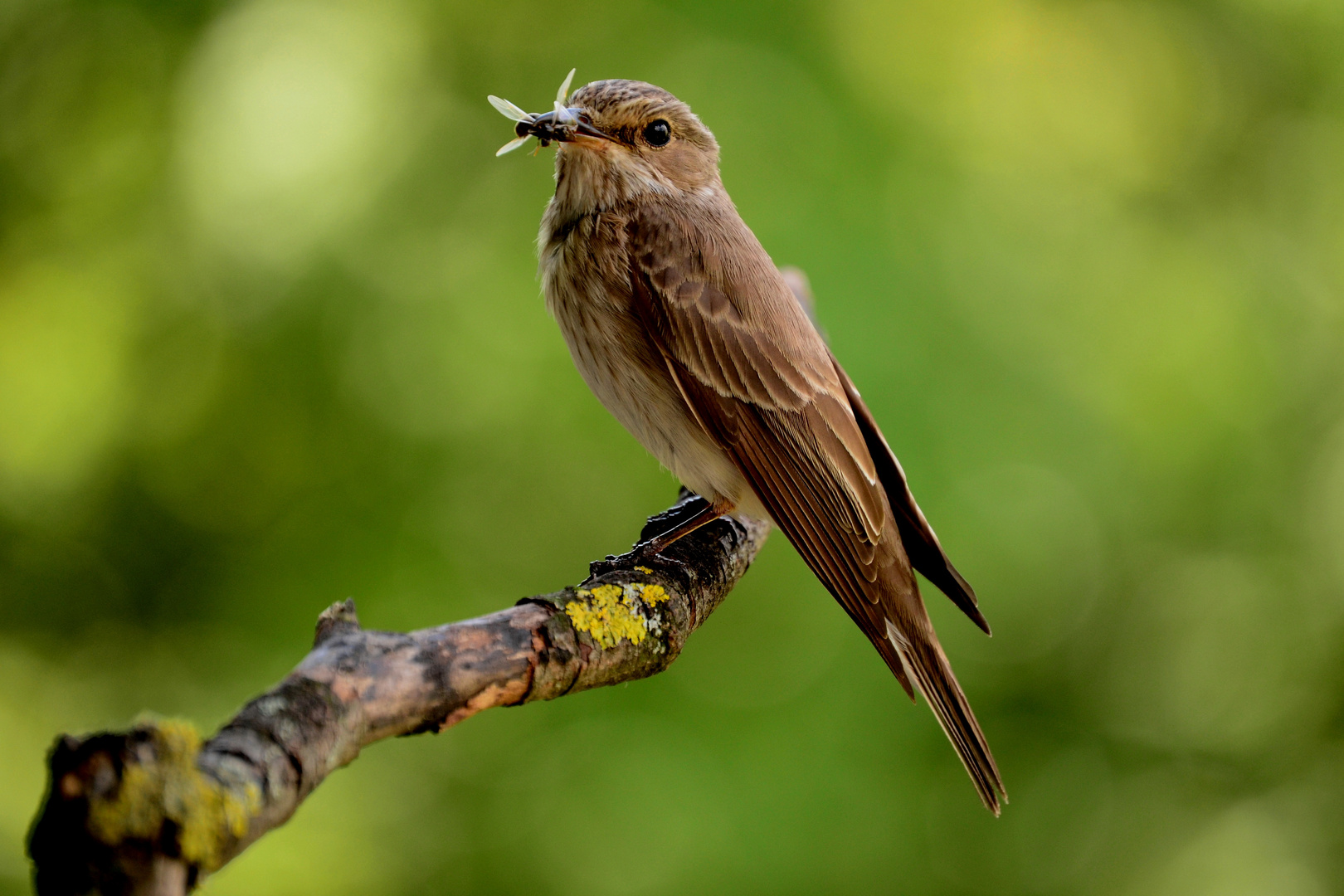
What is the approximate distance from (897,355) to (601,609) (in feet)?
11.3

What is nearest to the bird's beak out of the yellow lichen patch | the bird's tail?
the bird's tail

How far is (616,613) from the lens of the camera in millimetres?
2480

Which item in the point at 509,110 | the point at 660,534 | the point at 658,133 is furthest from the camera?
the point at 660,534

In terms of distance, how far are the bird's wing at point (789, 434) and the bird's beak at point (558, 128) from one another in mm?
321

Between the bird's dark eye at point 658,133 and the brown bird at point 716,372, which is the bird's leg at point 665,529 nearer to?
the brown bird at point 716,372

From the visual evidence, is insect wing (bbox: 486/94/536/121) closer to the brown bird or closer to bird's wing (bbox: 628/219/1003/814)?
the brown bird

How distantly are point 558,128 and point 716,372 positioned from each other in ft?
2.87

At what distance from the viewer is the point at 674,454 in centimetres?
Result: 336

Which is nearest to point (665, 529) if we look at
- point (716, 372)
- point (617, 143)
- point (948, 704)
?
point (716, 372)

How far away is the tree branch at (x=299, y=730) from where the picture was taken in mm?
1422

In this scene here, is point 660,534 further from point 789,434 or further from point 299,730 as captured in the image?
point 299,730

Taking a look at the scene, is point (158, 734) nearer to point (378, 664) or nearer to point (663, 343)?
point (378, 664)

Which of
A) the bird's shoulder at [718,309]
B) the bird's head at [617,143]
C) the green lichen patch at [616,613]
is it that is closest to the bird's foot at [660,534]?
the green lichen patch at [616,613]

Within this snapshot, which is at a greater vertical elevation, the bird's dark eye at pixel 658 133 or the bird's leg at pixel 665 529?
the bird's dark eye at pixel 658 133
